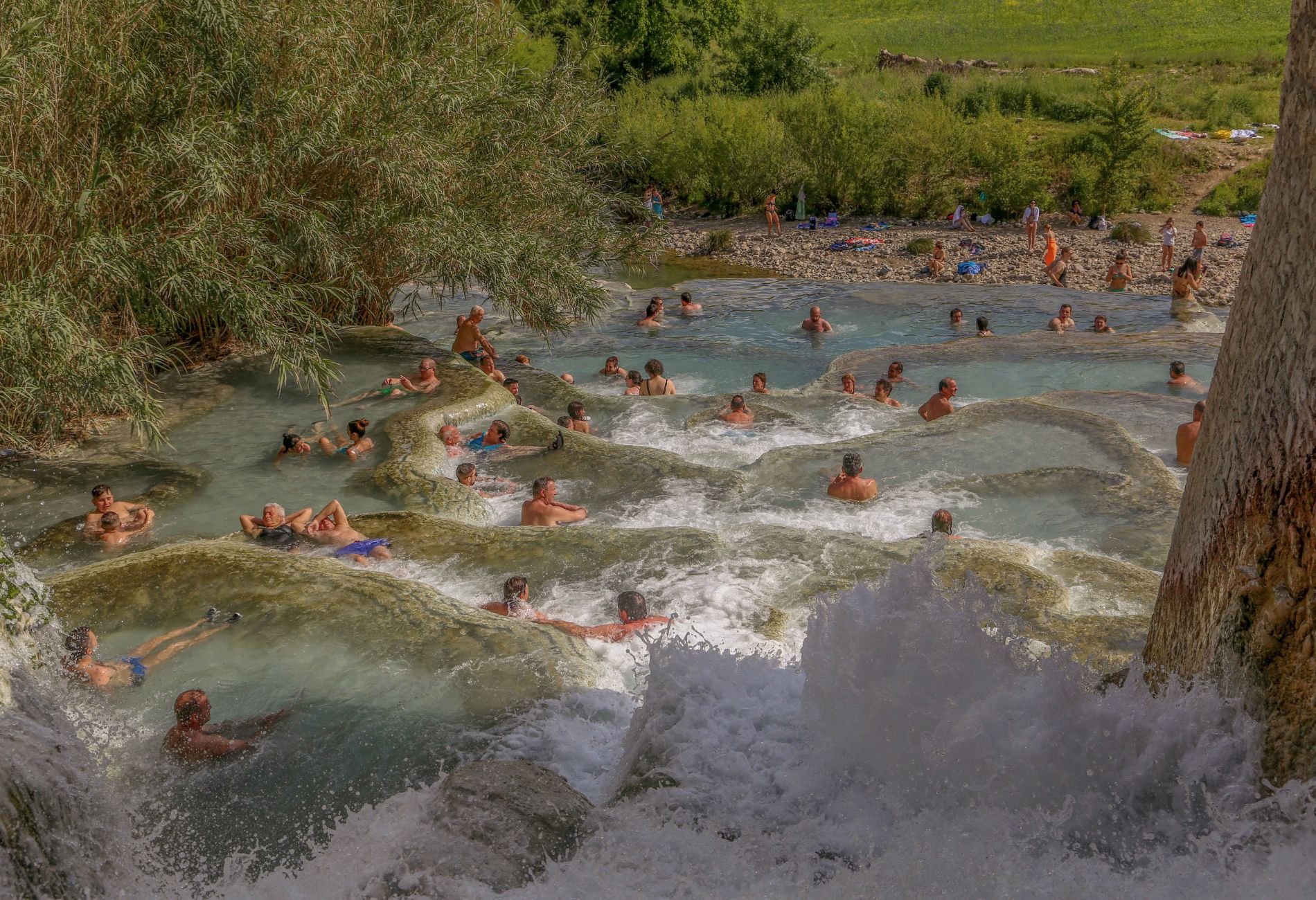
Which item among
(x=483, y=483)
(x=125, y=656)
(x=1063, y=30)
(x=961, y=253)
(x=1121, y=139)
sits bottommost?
(x=483, y=483)

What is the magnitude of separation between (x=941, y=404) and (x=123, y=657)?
952cm

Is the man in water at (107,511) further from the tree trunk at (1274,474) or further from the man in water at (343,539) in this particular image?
the tree trunk at (1274,474)

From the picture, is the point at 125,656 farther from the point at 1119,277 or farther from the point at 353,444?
the point at 1119,277

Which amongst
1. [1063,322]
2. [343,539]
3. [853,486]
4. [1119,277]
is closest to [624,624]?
[343,539]

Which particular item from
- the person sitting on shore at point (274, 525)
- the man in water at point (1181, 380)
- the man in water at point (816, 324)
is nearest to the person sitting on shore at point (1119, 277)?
the man in water at point (816, 324)

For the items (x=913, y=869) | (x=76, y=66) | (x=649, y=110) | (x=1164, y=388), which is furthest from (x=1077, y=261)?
(x=913, y=869)

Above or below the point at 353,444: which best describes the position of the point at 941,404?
above

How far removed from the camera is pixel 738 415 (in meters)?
13.3

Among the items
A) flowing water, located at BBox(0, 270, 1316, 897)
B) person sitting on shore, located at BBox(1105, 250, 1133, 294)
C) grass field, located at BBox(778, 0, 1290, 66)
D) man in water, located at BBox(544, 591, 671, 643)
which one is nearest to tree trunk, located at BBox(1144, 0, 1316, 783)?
flowing water, located at BBox(0, 270, 1316, 897)

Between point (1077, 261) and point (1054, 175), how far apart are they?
6.88m

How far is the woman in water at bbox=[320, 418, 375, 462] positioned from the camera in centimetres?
1197

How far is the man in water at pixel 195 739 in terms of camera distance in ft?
20.8

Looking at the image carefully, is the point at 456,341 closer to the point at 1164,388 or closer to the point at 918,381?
the point at 918,381

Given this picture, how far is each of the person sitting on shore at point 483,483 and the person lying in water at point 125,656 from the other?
361 centimetres
